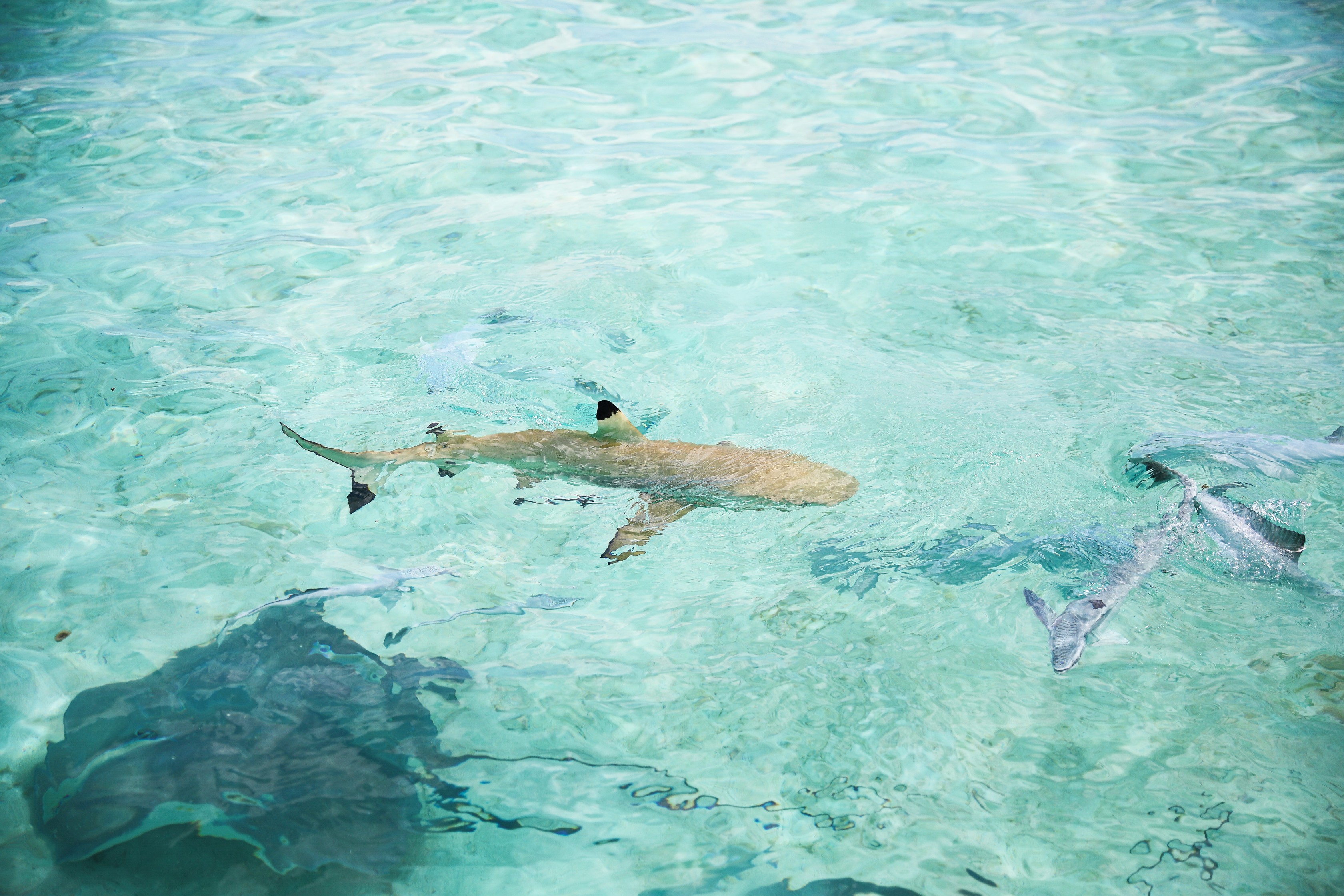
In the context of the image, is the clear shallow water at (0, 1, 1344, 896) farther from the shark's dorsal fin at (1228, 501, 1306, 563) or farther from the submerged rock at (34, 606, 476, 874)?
the shark's dorsal fin at (1228, 501, 1306, 563)

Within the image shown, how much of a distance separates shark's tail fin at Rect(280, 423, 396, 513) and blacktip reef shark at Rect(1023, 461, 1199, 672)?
299cm

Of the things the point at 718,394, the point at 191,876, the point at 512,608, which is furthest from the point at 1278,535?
the point at 191,876

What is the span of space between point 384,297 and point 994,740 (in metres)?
5.13

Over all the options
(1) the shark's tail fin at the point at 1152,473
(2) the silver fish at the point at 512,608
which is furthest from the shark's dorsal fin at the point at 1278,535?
(2) the silver fish at the point at 512,608

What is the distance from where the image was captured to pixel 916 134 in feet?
28.4

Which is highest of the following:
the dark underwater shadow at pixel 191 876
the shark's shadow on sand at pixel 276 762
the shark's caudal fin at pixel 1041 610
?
the shark's caudal fin at pixel 1041 610

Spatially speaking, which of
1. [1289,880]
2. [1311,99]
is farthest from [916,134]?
[1289,880]

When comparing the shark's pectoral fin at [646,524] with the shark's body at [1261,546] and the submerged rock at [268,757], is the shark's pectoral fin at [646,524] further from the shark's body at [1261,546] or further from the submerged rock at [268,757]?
the shark's body at [1261,546]

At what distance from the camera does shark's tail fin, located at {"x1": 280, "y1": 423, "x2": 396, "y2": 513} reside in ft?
13.1

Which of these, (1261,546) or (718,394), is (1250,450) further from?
(718,394)

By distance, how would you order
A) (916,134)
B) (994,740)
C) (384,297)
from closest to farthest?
(994,740)
(384,297)
(916,134)

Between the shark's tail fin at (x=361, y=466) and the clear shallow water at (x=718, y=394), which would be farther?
the shark's tail fin at (x=361, y=466)

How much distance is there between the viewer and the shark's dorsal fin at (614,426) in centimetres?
394

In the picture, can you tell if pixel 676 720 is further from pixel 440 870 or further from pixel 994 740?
pixel 994 740
